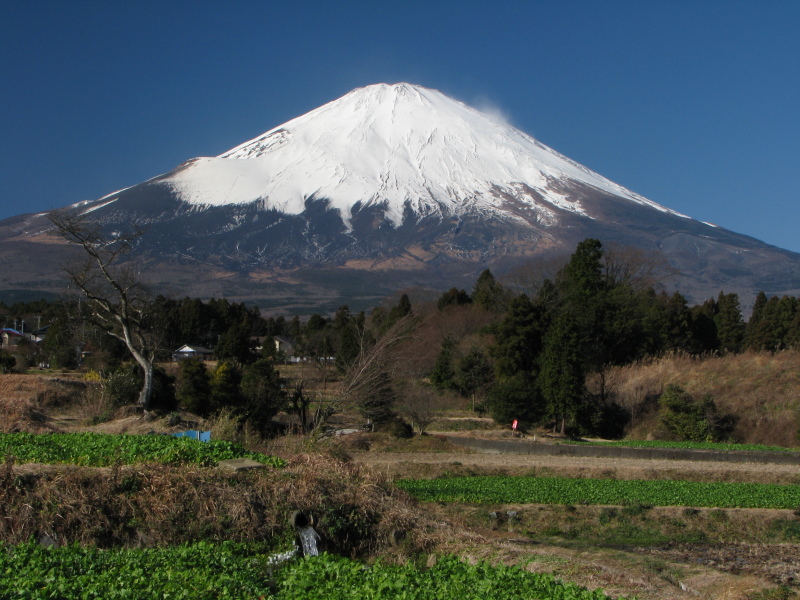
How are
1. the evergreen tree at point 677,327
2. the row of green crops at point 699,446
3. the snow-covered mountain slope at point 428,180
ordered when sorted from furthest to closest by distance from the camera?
the snow-covered mountain slope at point 428,180, the evergreen tree at point 677,327, the row of green crops at point 699,446

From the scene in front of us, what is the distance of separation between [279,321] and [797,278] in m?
127

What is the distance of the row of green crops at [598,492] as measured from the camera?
14609 millimetres

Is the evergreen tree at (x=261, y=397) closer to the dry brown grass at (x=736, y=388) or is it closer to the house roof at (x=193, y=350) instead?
the dry brown grass at (x=736, y=388)

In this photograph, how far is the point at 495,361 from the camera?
112ft

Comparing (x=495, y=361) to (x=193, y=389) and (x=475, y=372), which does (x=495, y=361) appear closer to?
(x=475, y=372)

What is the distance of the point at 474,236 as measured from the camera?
6491 inches

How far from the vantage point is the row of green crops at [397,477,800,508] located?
14609mm

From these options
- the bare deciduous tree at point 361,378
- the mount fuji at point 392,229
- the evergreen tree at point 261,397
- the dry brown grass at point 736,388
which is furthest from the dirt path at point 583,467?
the mount fuji at point 392,229

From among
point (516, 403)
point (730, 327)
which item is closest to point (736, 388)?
point (516, 403)

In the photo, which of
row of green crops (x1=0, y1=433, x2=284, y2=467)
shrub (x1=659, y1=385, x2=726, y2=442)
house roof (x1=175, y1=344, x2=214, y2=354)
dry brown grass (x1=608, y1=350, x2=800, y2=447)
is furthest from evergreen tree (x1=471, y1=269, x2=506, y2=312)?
row of green crops (x1=0, y1=433, x2=284, y2=467)

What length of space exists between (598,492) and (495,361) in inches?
732

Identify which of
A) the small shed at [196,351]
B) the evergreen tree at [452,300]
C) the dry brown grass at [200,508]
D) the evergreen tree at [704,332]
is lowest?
the small shed at [196,351]

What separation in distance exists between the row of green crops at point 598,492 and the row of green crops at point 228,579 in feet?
25.0

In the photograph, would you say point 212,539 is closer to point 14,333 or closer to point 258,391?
point 258,391
